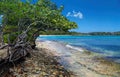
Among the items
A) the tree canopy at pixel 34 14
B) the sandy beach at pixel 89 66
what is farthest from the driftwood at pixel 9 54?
the sandy beach at pixel 89 66

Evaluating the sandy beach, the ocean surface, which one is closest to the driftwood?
the sandy beach

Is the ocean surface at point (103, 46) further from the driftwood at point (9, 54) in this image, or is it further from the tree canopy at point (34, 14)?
the driftwood at point (9, 54)

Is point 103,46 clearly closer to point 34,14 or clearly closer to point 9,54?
point 34,14

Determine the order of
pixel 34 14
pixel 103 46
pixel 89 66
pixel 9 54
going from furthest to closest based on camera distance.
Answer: pixel 103 46 < pixel 89 66 < pixel 34 14 < pixel 9 54

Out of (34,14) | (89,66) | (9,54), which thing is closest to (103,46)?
(89,66)

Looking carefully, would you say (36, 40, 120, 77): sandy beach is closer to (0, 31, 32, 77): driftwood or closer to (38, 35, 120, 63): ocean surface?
(38, 35, 120, 63): ocean surface

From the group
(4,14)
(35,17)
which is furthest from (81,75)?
(4,14)

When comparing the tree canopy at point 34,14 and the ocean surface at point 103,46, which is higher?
the tree canopy at point 34,14

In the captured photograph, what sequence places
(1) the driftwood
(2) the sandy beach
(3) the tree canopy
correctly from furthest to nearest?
1. (3) the tree canopy
2. (2) the sandy beach
3. (1) the driftwood

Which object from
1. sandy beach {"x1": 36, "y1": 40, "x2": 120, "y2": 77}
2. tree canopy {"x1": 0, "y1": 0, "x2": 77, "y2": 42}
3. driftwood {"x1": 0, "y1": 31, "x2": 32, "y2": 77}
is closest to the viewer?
driftwood {"x1": 0, "y1": 31, "x2": 32, "y2": 77}

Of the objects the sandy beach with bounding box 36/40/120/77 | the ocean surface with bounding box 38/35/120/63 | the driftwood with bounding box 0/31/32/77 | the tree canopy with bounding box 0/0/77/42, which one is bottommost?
the ocean surface with bounding box 38/35/120/63

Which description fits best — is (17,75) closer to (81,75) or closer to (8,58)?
(8,58)

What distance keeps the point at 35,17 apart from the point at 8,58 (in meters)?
4.34

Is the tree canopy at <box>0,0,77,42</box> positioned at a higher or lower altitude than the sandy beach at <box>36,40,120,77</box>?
higher
